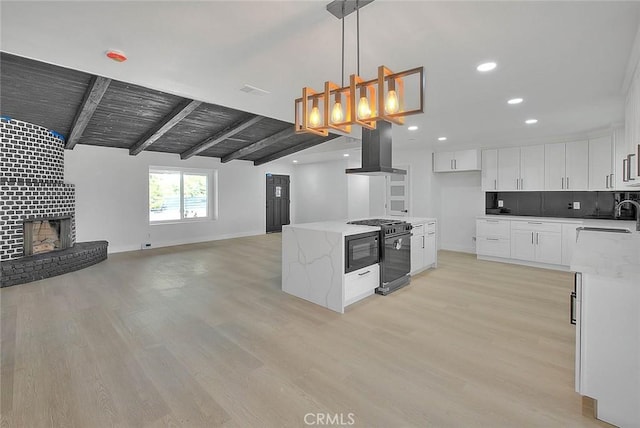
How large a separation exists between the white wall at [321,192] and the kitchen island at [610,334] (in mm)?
7483

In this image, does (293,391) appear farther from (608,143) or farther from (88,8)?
(608,143)

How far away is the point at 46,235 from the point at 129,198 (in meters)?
1.95

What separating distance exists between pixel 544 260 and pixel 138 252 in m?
8.25

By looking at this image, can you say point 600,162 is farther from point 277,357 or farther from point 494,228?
point 277,357

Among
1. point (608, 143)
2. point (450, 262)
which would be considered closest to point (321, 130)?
point (450, 262)

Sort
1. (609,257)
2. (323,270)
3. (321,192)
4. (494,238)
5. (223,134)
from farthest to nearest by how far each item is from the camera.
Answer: (321,192), (223,134), (494,238), (323,270), (609,257)

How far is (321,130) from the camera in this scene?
2393 mm

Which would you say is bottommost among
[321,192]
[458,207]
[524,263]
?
[524,263]

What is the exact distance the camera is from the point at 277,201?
10219 millimetres

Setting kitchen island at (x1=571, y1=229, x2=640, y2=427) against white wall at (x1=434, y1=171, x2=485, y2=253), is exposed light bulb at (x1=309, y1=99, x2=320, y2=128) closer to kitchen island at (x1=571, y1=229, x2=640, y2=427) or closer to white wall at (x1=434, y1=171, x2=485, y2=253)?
kitchen island at (x1=571, y1=229, x2=640, y2=427)

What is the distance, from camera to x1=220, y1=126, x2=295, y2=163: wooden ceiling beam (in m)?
6.21

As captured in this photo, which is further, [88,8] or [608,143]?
Result: [608,143]

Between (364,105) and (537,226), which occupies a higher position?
(364,105)

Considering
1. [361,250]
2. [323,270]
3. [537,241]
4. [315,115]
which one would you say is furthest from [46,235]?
[537,241]
